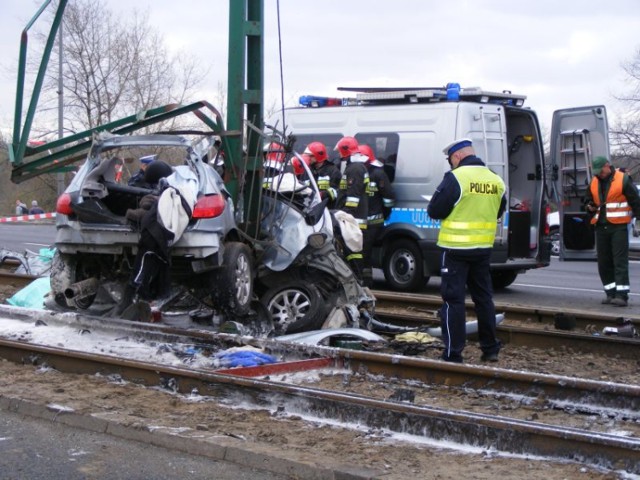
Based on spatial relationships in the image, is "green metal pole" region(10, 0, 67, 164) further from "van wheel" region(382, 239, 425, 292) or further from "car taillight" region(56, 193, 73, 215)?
"van wheel" region(382, 239, 425, 292)

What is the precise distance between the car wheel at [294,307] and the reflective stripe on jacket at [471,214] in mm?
1646

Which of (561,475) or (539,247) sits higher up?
(539,247)

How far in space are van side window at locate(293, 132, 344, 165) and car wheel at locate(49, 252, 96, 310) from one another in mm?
4796

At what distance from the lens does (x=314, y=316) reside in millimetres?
8719

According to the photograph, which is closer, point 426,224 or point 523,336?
point 523,336

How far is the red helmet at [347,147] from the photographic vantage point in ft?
39.8

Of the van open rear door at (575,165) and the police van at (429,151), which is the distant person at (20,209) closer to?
the police van at (429,151)

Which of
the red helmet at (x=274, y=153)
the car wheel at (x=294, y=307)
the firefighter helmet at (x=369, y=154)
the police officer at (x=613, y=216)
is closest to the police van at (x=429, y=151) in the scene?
the firefighter helmet at (x=369, y=154)

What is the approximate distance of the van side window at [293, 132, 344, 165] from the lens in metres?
13.1

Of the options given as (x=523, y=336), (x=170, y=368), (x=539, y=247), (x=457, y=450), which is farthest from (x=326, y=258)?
(x=539, y=247)

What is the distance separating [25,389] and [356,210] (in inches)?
243

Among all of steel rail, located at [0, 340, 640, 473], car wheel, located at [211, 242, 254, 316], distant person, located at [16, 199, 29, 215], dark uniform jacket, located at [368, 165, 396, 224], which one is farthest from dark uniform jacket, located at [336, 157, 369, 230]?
distant person, located at [16, 199, 29, 215]

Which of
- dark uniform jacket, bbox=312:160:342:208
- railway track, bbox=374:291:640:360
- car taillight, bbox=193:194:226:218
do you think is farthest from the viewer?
dark uniform jacket, bbox=312:160:342:208

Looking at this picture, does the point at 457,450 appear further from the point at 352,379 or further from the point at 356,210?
the point at 356,210
